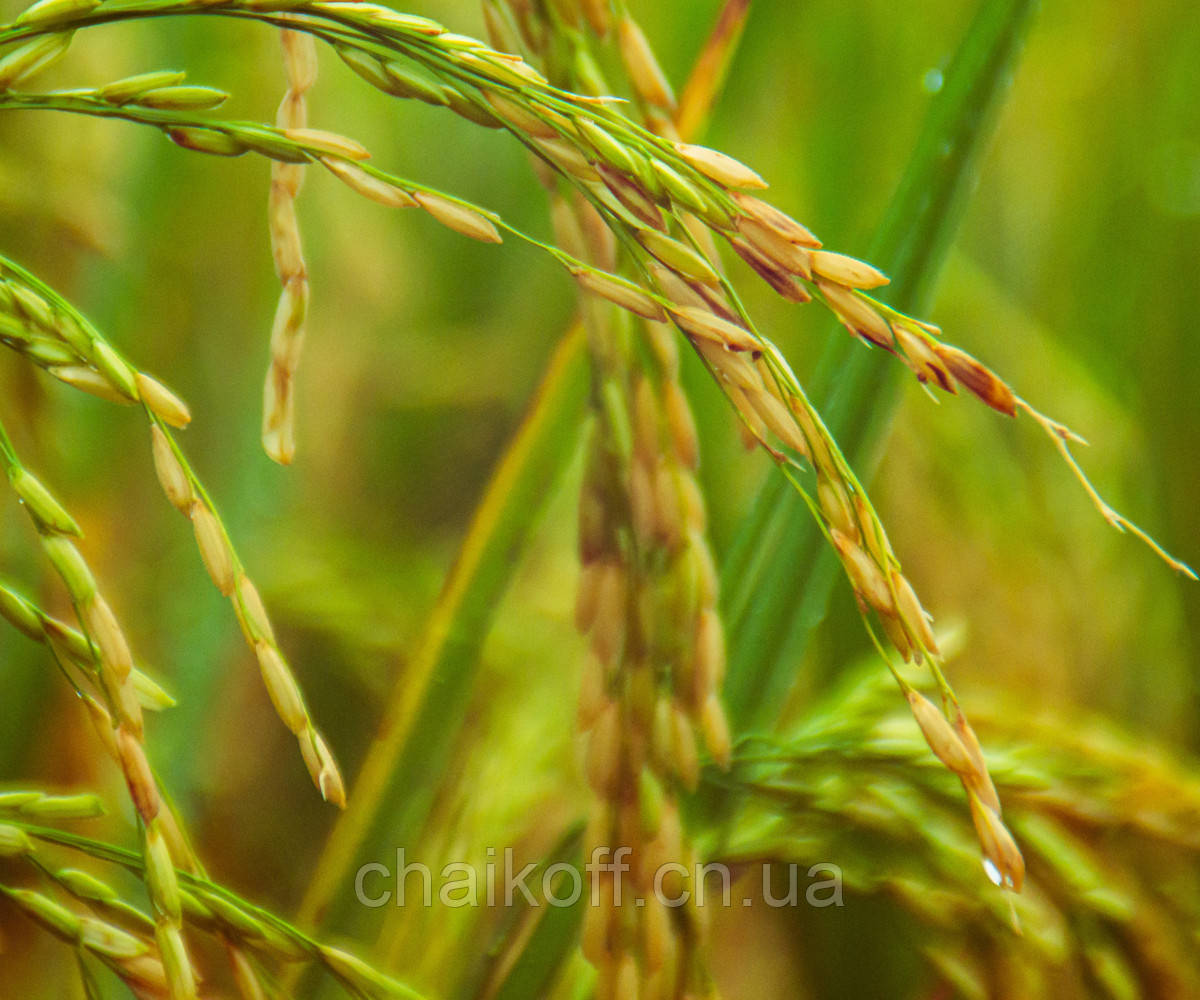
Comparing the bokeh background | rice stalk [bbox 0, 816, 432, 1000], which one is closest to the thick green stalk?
the bokeh background

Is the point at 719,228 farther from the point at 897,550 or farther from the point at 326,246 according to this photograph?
the point at 326,246

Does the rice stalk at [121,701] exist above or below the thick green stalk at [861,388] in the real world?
below

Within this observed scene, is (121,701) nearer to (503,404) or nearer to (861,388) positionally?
(861,388)

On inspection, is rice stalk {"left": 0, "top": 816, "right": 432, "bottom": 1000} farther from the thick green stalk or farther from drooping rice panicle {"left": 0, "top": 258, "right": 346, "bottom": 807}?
the thick green stalk

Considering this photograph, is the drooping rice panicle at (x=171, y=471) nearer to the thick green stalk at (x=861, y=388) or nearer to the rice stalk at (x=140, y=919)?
the rice stalk at (x=140, y=919)

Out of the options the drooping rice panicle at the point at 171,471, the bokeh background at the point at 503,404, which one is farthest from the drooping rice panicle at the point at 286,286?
the bokeh background at the point at 503,404

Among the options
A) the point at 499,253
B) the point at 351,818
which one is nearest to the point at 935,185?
the point at 351,818

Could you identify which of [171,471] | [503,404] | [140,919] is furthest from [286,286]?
[503,404]
